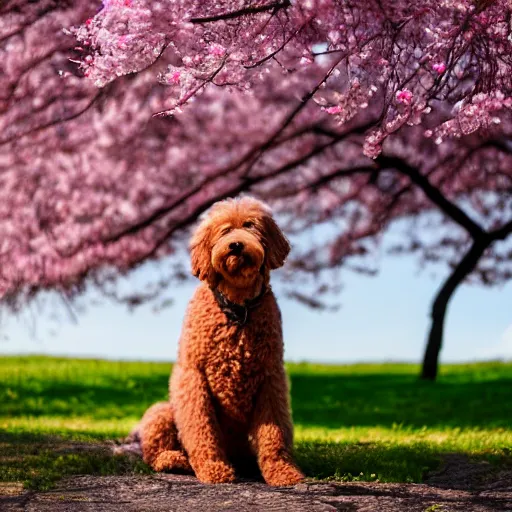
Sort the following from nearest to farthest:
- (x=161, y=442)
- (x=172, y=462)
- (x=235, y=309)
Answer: (x=235, y=309), (x=172, y=462), (x=161, y=442)

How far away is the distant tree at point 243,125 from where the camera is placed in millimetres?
5625

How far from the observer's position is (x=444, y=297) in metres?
15.2

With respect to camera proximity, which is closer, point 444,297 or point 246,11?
point 246,11

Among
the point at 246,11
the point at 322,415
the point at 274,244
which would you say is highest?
the point at 246,11

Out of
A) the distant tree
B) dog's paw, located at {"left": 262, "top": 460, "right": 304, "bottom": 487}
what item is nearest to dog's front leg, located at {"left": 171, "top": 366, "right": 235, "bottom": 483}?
dog's paw, located at {"left": 262, "top": 460, "right": 304, "bottom": 487}

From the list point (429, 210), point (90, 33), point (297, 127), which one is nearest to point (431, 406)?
point (297, 127)

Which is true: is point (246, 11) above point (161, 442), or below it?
above

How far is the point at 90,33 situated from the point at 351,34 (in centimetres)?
189

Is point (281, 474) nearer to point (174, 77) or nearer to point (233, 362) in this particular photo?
point (233, 362)

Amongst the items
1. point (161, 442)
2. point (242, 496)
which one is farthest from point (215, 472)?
point (161, 442)

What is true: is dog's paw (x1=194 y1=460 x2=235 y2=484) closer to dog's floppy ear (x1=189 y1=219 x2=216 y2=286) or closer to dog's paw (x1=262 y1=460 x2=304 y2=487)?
dog's paw (x1=262 y1=460 x2=304 y2=487)

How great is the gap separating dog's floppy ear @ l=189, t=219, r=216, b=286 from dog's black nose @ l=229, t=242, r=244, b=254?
11.6 inches

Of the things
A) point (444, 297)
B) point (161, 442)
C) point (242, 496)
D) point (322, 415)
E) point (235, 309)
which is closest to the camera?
point (242, 496)

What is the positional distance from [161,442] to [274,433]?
100cm
